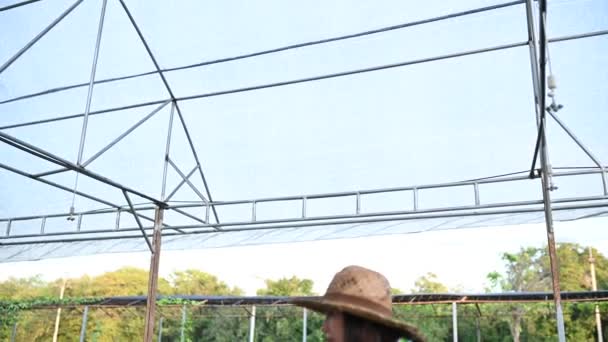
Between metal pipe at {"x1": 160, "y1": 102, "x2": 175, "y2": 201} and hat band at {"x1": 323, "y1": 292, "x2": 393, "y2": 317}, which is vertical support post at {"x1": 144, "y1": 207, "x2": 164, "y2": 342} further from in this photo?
hat band at {"x1": 323, "y1": 292, "x2": 393, "y2": 317}

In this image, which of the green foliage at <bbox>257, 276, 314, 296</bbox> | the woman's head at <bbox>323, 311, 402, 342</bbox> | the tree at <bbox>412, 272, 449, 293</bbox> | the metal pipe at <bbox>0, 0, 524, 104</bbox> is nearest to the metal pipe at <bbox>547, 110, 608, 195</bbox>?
the metal pipe at <bbox>0, 0, 524, 104</bbox>

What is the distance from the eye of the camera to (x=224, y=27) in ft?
14.3

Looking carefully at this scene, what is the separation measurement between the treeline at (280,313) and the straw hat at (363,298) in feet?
38.1

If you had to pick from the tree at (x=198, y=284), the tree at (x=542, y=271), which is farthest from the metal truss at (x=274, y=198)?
the tree at (x=198, y=284)

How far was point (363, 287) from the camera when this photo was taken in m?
1.04

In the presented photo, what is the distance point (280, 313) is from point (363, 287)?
15.6 meters

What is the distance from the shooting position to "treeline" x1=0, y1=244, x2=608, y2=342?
1516 cm

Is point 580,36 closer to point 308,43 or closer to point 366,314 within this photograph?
point 308,43

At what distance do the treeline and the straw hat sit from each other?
38.1 feet

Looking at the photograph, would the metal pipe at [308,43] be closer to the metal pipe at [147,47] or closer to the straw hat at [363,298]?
the metal pipe at [147,47]

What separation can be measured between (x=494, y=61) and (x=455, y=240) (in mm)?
20340

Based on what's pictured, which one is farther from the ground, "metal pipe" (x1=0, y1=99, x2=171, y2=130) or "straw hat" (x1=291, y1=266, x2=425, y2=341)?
"metal pipe" (x1=0, y1=99, x2=171, y2=130)

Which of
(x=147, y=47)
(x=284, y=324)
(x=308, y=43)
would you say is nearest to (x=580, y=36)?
(x=308, y=43)

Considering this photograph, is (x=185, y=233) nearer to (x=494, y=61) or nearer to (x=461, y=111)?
(x=461, y=111)
